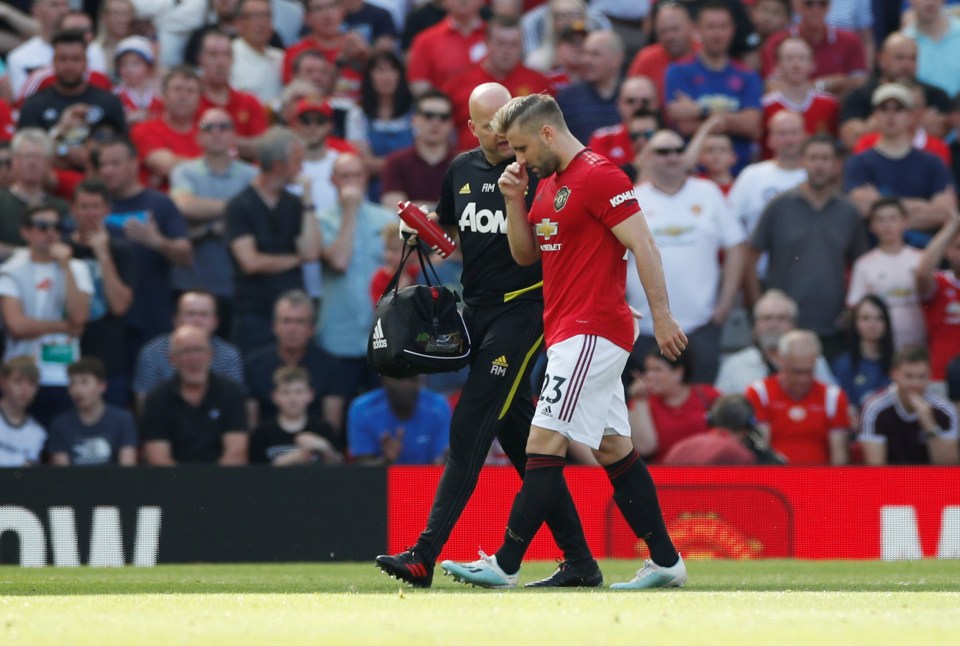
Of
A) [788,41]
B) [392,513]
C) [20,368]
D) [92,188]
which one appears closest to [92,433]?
[20,368]

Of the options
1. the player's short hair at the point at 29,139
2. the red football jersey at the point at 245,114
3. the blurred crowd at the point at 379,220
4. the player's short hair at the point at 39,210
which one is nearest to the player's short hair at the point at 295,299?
the blurred crowd at the point at 379,220

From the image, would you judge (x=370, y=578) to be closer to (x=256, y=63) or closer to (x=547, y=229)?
(x=547, y=229)

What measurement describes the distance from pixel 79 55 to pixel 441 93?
2989 millimetres

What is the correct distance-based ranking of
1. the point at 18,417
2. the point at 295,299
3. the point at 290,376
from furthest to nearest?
the point at 295,299, the point at 290,376, the point at 18,417

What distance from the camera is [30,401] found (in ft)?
38.3

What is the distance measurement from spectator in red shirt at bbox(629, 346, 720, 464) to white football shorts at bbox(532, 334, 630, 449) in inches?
183

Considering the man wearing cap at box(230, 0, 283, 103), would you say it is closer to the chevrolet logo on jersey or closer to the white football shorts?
the chevrolet logo on jersey

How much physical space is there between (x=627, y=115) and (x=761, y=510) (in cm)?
407

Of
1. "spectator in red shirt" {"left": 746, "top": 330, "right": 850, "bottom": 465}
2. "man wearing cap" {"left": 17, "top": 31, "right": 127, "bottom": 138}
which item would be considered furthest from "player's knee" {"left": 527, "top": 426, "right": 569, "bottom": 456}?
"man wearing cap" {"left": 17, "top": 31, "right": 127, "bottom": 138}

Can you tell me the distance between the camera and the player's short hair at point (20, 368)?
1150cm

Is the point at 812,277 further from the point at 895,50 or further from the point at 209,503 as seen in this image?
the point at 209,503

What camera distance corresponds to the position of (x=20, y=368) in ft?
37.7

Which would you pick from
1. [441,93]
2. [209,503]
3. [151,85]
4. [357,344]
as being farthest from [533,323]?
[151,85]

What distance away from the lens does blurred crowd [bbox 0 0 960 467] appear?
11.8m
